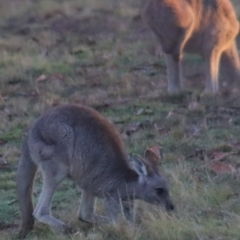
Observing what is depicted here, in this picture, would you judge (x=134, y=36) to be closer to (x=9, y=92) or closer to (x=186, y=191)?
(x=9, y=92)

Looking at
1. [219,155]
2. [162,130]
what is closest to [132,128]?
[162,130]

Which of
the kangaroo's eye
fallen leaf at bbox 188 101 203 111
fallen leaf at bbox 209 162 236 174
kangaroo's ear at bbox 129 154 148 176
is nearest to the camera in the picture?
kangaroo's ear at bbox 129 154 148 176

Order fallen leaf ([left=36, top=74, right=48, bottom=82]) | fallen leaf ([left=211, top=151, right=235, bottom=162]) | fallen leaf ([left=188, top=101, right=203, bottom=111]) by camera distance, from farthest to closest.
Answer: fallen leaf ([left=36, top=74, right=48, bottom=82]) < fallen leaf ([left=188, top=101, right=203, bottom=111]) < fallen leaf ([left=211, top=151, right=235, bottom=162])

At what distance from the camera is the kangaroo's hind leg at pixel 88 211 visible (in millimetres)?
6625

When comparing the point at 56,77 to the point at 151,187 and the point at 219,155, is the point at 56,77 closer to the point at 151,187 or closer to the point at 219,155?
the point at 219,155

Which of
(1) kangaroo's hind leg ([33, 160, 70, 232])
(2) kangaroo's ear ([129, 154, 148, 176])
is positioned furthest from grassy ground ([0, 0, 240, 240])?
(2) kangaroo's ear ([129, 154, 148, 176])

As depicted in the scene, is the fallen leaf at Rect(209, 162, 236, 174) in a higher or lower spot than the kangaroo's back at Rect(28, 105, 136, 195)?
lower

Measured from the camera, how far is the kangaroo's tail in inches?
257

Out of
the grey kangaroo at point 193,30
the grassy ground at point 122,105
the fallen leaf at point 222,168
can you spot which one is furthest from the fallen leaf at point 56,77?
the fallen leaf at point 222,168

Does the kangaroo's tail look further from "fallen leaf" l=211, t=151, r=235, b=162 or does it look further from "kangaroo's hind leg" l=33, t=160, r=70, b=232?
"fallen leaf" l=211, t=151, r=235, b=162

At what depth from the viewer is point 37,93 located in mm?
11422

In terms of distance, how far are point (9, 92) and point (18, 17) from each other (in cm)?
603

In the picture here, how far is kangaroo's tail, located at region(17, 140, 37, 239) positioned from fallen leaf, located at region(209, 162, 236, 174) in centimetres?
177

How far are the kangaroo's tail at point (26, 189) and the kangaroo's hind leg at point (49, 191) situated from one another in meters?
0.09
